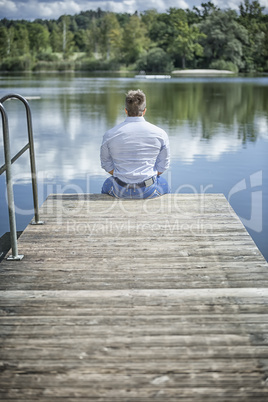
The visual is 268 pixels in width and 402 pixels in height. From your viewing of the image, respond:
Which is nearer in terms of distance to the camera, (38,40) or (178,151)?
(178,151)

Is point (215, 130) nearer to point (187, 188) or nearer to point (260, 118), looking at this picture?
point (260, 118)

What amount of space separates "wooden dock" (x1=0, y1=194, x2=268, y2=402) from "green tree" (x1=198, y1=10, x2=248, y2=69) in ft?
234

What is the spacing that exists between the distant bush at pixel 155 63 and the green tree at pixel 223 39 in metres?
7.06

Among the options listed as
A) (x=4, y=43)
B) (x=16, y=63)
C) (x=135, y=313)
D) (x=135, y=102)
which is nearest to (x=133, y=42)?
(x=4, y=43)

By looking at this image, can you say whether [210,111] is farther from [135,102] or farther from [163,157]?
[135,102]

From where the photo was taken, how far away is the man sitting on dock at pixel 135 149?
3854 mm

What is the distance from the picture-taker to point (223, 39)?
238 feet

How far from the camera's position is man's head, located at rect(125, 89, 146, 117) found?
12.3 feet

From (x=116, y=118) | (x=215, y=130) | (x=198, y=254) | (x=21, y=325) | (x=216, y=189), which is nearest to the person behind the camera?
(x=21, y=325)

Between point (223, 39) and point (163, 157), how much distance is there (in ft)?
241

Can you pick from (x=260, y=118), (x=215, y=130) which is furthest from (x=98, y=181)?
(x=260, y=118)

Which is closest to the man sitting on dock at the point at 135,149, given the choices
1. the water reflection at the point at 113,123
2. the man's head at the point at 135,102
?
the man's head at the point at 135,102

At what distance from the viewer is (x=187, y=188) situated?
767 centimetres

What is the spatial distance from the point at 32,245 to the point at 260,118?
1459cm
